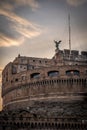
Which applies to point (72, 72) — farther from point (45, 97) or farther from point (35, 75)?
point (35, 75)

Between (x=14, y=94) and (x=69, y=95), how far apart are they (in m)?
10.9

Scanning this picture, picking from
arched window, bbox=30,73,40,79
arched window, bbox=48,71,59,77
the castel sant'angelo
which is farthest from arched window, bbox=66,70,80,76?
arched window, bbox=30,73,40,79

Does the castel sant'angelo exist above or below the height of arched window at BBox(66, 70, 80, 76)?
below

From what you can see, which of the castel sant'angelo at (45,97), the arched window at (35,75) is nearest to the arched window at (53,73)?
the castel sant'angelo at (45,97)

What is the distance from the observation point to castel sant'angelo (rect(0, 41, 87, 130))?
1734 inches

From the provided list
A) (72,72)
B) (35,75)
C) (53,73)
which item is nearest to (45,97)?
(53,73)

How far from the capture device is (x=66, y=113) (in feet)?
151

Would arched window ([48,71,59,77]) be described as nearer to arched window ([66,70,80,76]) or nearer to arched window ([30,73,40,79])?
arched window ([66,70,80,76])

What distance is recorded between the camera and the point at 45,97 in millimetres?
52906

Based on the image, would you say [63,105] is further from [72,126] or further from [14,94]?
[14,94]

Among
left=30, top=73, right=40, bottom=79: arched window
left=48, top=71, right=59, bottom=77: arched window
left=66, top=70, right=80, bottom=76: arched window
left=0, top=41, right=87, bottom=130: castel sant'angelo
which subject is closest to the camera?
left=0, top=41, right=87, bottom=130: castel sant'angelo

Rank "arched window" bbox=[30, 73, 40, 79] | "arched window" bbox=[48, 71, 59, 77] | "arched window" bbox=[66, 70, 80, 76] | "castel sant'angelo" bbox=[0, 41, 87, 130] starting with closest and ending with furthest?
"castel sant'angelo" bbox=[0, 41, 87, 130] < "arched window" bbox=[66, 70, 80, 76] < "arched window" bbox=[48, 71, 59, 77] < "arched window" bbox=[30, 73, 40, 79]

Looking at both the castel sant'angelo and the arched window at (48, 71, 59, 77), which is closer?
the castel sant'angelo

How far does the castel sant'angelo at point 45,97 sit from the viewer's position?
44031 millimetres
